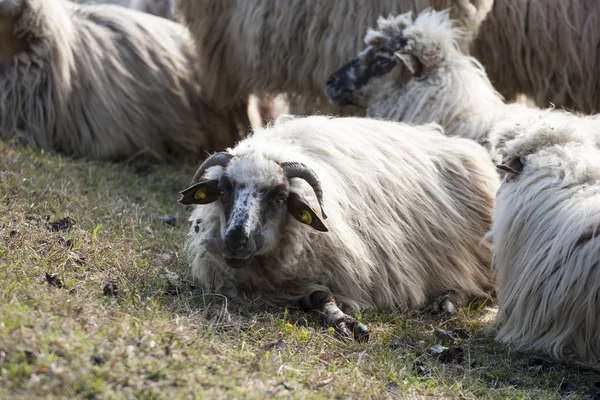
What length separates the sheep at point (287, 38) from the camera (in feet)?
25.0

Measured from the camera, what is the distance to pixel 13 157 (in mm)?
7145

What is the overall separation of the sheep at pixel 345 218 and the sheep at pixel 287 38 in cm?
171

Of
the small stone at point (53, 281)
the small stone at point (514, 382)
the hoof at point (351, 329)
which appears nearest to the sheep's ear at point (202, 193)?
the small stone at point (53, 281)

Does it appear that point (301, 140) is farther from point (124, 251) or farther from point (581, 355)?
point (581, 355)

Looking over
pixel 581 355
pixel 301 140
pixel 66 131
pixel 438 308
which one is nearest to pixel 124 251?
pixel 301 140

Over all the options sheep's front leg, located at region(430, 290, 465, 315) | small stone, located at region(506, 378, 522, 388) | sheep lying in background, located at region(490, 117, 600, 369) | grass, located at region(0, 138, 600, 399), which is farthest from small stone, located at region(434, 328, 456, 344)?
small stone, located at region(506, 378, 522, 388)

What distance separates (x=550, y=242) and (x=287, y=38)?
11.9 ft

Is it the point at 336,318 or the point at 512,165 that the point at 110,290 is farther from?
the point at 512,165

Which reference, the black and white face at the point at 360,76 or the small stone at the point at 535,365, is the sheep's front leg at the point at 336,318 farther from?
the black and white face at the point at 360,76

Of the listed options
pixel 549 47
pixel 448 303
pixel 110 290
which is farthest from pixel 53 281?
pixel 549 47

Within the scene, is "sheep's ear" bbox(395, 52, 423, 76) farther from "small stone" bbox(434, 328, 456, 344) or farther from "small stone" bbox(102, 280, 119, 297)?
"small stone" bbox(102, 280, 119, 297)

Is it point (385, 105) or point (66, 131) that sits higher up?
point (385, 105)

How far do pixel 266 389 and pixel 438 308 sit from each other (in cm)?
196

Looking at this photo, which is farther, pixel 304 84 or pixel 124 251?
pixel 304 84
